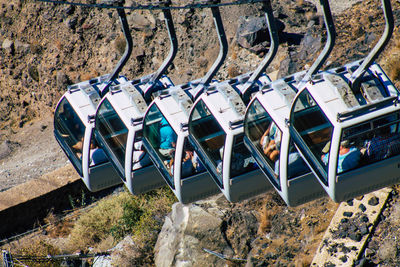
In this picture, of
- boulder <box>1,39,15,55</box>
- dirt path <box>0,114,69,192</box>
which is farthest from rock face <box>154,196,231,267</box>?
boulder <box>1,39,15,55</box>

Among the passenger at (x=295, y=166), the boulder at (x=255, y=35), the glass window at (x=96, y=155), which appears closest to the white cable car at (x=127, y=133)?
the glass window at (x=96, y=155)

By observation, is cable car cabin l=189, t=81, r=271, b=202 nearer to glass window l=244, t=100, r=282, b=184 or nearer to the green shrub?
glass window l=244, t=100, r=282, b=184

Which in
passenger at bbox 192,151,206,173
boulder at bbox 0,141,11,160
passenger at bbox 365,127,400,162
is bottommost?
boulder at bbox 0,141,11,160

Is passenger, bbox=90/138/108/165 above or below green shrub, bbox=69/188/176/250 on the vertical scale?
above

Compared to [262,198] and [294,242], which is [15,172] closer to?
[262,198]

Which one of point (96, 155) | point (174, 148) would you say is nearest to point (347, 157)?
point (174, 148)

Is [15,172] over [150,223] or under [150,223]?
over

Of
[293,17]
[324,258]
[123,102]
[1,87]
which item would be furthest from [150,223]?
[1,87]

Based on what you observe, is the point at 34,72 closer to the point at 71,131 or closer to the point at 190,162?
the point at 71,131
